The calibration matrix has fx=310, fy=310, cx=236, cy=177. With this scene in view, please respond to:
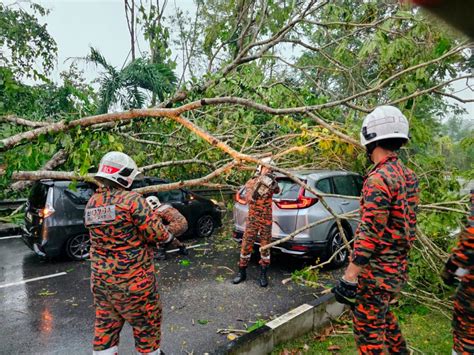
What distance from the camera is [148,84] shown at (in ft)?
21.9

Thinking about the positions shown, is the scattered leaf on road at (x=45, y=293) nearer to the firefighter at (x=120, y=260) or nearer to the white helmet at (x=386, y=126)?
the firefighter at (x=120, y=260)

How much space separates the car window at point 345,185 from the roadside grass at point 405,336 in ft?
8.71

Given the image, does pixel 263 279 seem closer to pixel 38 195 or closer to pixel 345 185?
pixel 345 185

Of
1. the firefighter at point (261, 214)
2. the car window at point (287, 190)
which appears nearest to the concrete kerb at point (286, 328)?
the firefighter at point (261, 214)

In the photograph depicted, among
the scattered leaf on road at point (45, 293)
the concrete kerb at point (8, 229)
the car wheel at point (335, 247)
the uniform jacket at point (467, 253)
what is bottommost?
the scattered leaf on road at point (45, 293)

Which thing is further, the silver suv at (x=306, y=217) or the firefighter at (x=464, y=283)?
the silver suv at (x=306, y=217)

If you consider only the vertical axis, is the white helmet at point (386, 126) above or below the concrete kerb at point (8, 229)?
above

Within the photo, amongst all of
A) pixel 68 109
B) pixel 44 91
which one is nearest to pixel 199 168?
pixel 68 109

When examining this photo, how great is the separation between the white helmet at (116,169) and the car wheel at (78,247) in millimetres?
4397

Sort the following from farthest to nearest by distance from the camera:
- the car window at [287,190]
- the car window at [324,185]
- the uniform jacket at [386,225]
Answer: the car window at [324,185], the car window at [287,190], the uniform jacket at [386,225]

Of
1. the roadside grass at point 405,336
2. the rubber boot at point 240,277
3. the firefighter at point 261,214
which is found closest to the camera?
the roadside grass at point 405,336

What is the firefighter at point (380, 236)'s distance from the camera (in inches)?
84.4

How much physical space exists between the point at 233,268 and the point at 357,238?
3.99 meters

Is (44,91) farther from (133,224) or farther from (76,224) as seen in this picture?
(133,224)
